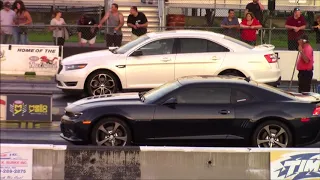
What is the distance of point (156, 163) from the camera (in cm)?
991

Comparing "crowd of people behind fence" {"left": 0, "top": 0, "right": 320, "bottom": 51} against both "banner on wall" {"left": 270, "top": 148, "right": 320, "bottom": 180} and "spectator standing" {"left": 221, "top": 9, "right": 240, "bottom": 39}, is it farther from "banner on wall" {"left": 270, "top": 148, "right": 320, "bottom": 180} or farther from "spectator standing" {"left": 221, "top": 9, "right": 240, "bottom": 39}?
"banner on wall" {"left": 270, "top": 148, "right": 320, "bottom": 180}

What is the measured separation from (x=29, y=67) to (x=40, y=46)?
0.63 metres

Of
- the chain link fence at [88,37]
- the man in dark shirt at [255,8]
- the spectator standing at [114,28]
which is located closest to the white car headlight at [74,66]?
the chain link fence at [88,37]

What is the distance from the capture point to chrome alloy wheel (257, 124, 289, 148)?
39.9 ft

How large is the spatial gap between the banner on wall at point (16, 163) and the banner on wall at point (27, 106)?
4.02m

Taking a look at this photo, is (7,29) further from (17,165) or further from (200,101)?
(17,165)

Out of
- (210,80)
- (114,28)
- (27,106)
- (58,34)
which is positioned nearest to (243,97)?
(210,80)

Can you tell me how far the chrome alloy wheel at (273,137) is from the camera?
39.9ft

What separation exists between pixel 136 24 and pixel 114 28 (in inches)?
25.2

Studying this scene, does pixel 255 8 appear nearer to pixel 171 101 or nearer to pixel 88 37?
pixel 88 37

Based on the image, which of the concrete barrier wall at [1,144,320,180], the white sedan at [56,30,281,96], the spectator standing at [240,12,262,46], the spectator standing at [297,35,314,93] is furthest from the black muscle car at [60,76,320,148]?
the spectator standing at [240,12,262,46]

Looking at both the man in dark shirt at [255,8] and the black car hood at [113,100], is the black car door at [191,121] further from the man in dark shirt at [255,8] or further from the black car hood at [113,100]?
the man in dark shirt at [255,8]

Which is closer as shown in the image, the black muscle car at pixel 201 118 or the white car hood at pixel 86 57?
the black muscle car at pixel 201 118

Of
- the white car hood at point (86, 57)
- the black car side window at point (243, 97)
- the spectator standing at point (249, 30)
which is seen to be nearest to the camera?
the black car side window at point (243, 97)
